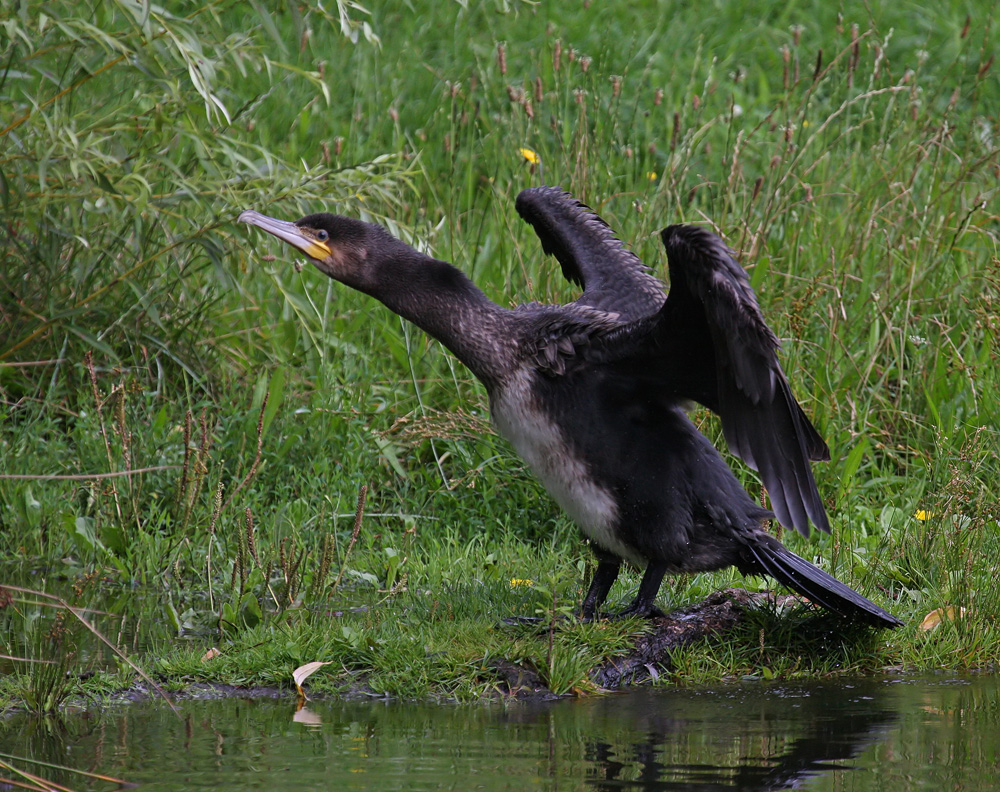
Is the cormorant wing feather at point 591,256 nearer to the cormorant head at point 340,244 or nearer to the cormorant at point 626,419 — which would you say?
the cormorant at point 626,419

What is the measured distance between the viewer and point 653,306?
4887mm

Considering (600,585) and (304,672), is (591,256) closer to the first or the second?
(600,585)

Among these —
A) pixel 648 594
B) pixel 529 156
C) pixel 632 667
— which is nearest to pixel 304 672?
pixel 632 667

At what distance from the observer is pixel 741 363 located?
3.67 metres

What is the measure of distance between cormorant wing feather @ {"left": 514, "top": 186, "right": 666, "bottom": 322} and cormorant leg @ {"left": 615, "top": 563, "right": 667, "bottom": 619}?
0.99 m

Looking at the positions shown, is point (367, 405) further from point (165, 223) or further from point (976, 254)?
point (976, 254)

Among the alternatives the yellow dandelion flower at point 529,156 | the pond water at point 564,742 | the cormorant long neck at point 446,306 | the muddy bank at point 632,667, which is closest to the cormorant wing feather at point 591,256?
the cormorant long neck at point 446,306

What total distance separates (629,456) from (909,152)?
3.33 meters

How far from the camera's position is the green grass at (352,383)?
4375 mm

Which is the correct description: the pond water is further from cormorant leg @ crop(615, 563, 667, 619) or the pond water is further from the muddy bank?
cormorant leg @ crop(615, 563, 667, 619)

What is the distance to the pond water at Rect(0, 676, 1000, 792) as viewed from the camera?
121 inches

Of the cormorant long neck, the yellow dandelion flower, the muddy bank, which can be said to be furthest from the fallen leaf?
the yellow dandelion flower

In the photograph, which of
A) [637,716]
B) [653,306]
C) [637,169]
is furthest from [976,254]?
[637,716]

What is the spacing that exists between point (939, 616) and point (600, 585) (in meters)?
1.16
